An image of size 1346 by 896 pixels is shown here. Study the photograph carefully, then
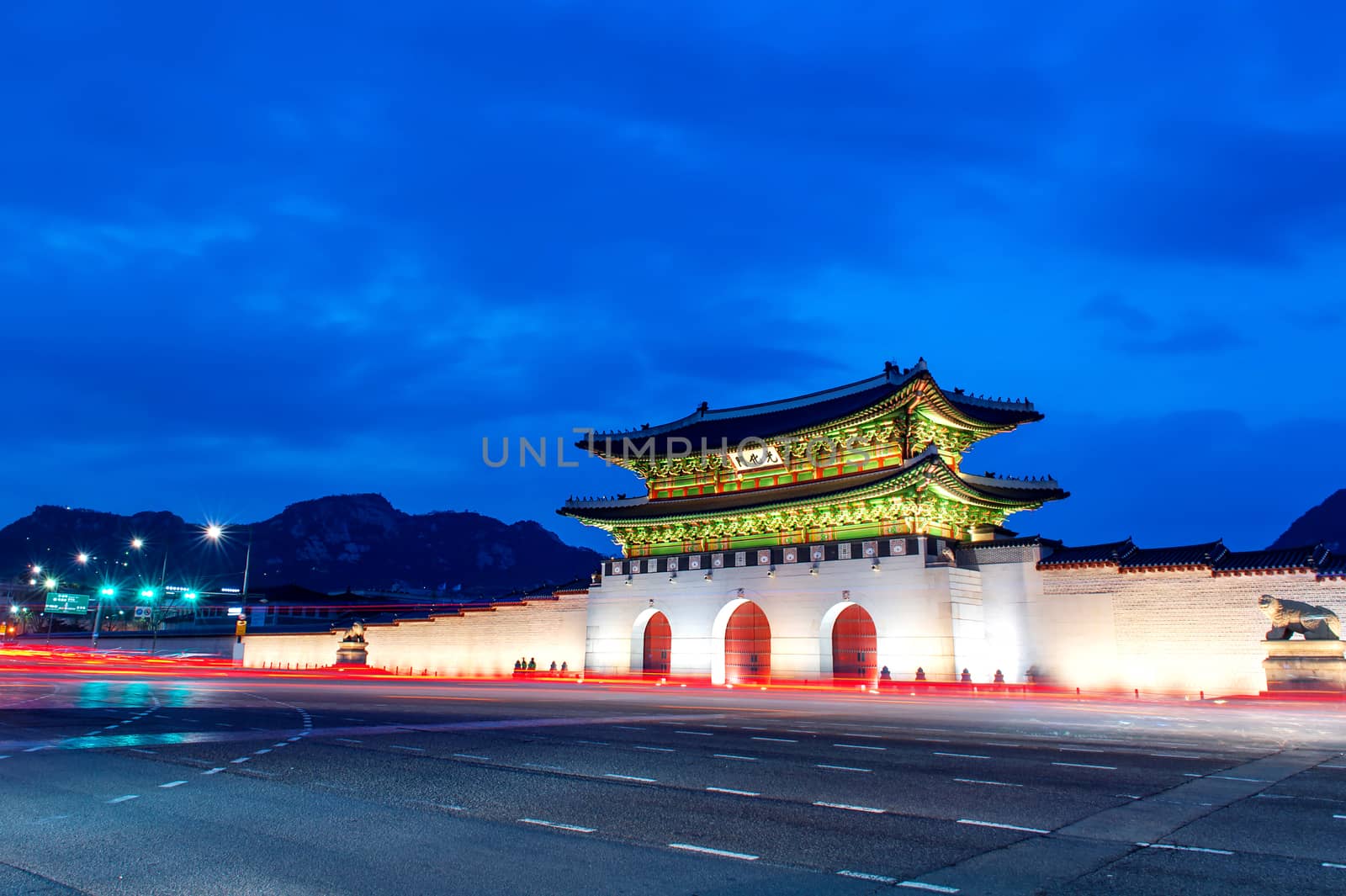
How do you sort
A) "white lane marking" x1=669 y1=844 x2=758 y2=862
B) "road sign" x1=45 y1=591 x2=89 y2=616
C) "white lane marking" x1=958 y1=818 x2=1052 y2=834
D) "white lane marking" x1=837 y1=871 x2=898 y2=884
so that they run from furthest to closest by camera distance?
"road sign" x1=45 y1=591 x2=89 y2=616 < "white lane marking" x1=958 y1=818 x2=1052 y2=834 < "white lane marking" x1=669 y1=844 x2=758 y2=862 < "white lane marking" x1=837 y1=871 x2=898 y2=884

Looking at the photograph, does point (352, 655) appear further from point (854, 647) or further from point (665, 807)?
point (665, 807)

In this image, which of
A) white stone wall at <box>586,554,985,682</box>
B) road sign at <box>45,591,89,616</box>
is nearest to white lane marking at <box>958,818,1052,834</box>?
white stone wall at <box>586,554,985,682</box>

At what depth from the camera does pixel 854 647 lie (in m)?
40.6

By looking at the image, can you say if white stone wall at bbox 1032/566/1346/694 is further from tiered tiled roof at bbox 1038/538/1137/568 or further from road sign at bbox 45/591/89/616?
road sign at bbox 45/591/89/616

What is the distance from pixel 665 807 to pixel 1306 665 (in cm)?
2386

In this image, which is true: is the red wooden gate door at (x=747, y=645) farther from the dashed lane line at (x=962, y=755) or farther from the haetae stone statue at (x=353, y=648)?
the dashed lane line at (x=962, y=755)

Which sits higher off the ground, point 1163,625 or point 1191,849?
point 1163,625

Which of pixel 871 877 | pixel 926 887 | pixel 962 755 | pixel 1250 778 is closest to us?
pixel 926 887

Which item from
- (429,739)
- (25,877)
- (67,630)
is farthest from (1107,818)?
(67,630)

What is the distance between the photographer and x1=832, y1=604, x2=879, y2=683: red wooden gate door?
39.8 metres

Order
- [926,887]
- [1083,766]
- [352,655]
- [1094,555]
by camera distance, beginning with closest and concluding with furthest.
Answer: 1. [926,887]
2. [1083,766]
3. [1094,555]
4. [352,655]

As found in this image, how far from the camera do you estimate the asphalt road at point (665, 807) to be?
7.21m

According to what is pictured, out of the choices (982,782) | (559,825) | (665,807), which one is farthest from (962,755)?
(559,825)

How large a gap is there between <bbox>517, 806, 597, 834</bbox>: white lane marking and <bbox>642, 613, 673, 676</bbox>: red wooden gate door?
123 ft
